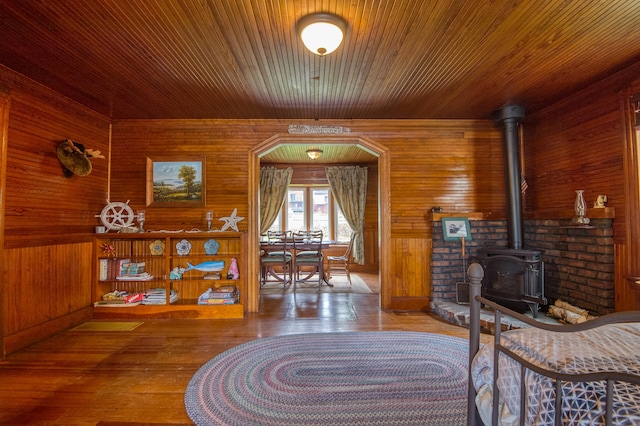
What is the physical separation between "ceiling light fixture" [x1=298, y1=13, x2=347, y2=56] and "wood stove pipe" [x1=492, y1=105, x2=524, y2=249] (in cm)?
259

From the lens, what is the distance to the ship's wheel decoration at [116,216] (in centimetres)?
367

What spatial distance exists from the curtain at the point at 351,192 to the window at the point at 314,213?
0.32 m

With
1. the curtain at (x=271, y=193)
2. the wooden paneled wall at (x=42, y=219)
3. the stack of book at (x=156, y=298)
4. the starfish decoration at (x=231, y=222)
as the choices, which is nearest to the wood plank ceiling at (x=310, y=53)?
the wooden paneled wall at (x=42, y=219)

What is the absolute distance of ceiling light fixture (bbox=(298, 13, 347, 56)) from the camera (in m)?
1.98

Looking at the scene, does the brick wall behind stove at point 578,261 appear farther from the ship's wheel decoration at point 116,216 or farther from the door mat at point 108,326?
the ship's wheel decoration at point 116,216

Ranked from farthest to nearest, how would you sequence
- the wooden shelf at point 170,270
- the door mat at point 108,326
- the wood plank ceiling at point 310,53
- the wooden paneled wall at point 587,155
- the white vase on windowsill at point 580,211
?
the wooden shelf at point 170,270, the door mat at point 108,326, the white vase on windowsill at point 580,211, the wooden paneled wall at point 587,155, the wood plank ceiling at point 310,53

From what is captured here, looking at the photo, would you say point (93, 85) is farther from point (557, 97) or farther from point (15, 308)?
point (557, 97)

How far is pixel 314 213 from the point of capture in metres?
7.21

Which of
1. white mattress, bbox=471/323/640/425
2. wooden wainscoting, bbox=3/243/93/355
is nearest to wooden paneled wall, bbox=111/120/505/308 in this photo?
wooden wainscoting, bbox=3/243/93/355

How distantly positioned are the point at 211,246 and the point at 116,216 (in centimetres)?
125

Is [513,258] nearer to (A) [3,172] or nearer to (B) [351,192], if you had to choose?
(B) [351,192]

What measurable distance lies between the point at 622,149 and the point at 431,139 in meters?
1.90

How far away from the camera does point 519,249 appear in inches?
134

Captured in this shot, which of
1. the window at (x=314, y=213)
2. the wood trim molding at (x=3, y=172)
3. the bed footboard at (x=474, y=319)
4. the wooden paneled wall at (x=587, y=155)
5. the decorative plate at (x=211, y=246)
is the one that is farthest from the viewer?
the window at (x=314, y=213)
